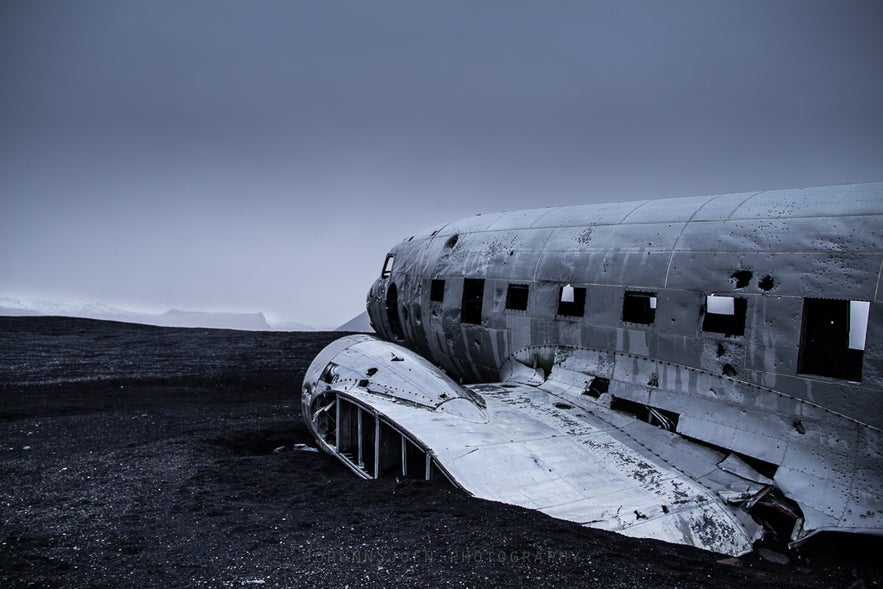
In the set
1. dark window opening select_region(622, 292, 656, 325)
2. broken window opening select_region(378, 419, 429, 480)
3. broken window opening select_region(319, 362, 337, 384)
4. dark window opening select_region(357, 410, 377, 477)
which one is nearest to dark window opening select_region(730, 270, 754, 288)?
dark window opening select_region(622, 292, 656, 325)

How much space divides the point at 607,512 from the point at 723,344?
10.7 feet

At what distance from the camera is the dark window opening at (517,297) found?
10.4 meters

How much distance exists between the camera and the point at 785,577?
202 inches

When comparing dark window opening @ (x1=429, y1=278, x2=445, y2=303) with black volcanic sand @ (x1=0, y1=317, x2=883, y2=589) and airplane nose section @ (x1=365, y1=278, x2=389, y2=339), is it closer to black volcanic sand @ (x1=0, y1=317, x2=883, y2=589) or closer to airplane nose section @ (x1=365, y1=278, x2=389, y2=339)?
airplane nose section @ (x1=365, y1=278, x2=389, y2=339)

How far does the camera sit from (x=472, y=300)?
458 inches

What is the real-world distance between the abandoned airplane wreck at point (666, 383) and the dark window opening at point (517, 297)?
0.10 feet

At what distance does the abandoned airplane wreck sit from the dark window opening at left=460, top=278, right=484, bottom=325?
1.44ft

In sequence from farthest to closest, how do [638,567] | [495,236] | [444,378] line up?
1. [495,236]
2. [444,378]
3. [638,567]

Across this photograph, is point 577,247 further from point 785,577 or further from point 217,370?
point 217,370

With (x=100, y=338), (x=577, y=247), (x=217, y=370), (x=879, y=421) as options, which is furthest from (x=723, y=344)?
(x=100, y=338)

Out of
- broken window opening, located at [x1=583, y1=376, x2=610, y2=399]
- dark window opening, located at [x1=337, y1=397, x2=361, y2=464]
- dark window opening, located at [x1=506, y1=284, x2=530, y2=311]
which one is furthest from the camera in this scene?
dark window opening, located at [x1=506, y1=284, x2=530, y2=311]

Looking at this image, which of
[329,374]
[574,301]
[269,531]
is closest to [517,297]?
[574,301]

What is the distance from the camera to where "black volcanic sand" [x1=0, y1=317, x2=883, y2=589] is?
462cm

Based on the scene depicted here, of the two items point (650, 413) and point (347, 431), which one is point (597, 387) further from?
point (347, 431)
